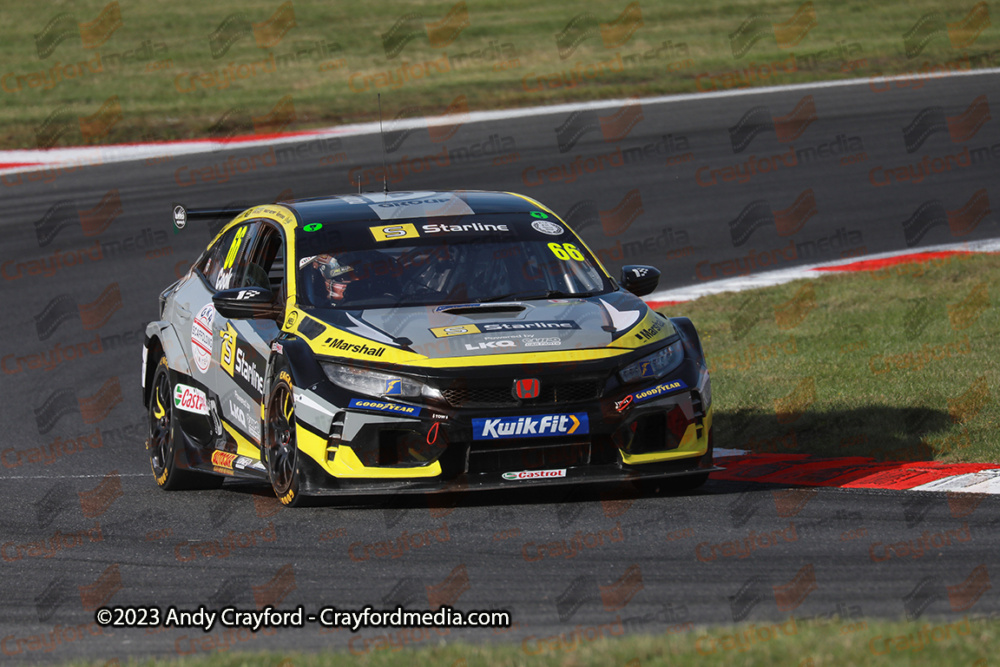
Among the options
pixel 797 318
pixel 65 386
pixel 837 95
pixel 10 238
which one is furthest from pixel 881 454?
pixel 837 95

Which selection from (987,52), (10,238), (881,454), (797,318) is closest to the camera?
(881,454)

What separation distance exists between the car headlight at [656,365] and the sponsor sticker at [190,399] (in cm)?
248

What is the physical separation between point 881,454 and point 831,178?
1184 cm

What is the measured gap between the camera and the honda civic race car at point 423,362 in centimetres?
686

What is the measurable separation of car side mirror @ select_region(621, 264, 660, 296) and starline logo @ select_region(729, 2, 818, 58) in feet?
84.2

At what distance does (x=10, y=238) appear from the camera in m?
17.4

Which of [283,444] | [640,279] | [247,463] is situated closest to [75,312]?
[247,463]

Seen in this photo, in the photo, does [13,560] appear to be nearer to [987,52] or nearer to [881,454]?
[881,454]

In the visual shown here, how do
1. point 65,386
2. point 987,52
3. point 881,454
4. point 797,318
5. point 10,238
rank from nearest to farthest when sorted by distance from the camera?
point 881,454 < point 65,386 < point 797,318 < point 10,238 < point 987,52

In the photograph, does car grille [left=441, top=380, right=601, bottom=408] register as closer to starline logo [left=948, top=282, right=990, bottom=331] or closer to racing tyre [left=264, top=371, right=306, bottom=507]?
racing tyre [left=264, top=371, right=306, bottom=507]

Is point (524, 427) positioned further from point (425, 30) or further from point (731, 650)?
point (425, 30)

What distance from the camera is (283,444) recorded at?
7250mm

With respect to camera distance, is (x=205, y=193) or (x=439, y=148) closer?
(x=205, y=193)

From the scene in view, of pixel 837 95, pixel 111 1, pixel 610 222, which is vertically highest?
pixel 610 222
